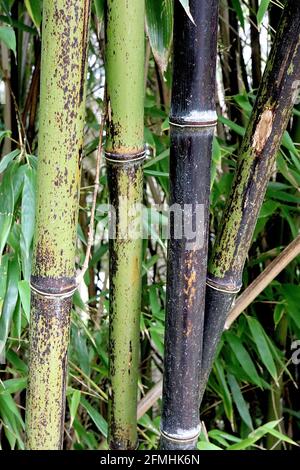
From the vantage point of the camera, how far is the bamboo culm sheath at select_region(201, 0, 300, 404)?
58 cm

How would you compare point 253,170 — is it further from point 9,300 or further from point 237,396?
point 237,396

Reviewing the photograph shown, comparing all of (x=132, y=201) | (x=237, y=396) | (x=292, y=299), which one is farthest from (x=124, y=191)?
(x=237, y=396)

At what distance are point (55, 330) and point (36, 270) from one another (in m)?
0.06

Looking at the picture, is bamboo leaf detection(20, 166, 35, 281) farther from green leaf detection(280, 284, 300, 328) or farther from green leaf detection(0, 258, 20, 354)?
green leaf detection(280, 284, 300, 328)

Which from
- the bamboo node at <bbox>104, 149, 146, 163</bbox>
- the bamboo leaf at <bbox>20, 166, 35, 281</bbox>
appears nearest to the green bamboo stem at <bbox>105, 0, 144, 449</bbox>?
the bamboo node at <bbox>104, 149, 146, 163</bbox>

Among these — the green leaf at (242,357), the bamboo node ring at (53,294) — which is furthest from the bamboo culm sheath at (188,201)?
the green leaf at (242,357)

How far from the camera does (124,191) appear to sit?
63cm

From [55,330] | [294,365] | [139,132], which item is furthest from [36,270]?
[294,365]

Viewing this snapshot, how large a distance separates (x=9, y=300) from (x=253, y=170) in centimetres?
33

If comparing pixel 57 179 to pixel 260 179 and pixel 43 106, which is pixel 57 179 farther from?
pixel 260 179

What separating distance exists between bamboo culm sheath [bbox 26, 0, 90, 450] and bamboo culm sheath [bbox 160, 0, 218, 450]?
0.10 meters

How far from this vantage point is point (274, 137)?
600mm

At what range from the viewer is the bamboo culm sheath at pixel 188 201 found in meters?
0.57

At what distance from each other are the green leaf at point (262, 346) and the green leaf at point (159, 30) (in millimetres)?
522
